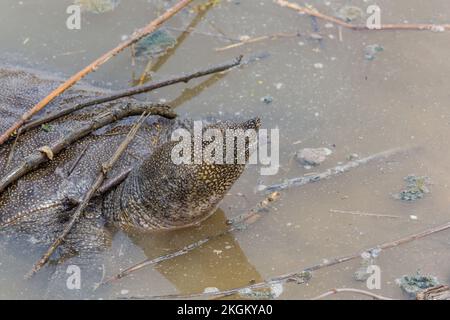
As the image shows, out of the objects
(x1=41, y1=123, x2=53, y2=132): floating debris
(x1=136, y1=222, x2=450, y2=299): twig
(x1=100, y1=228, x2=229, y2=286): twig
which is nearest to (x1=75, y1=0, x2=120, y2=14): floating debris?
(x1=41, y1=123, x2=53, y2=132): floating debris

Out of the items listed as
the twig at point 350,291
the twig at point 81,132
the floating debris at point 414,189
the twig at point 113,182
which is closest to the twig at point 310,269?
the twig at point 350,291

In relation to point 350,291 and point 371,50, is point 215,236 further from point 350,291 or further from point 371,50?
point 371,50

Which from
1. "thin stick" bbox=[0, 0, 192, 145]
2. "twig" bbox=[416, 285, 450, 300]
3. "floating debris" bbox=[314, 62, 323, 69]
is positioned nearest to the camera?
"twig" bbox=[416, 285, 450, 300]

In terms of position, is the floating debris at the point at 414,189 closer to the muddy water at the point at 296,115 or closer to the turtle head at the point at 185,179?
the muddy water at the point at 296,115

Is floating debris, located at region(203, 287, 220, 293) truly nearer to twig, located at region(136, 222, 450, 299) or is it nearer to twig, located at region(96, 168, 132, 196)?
twig, located at region(136, 222, 450, 299)

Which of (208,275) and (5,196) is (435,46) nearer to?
(208,275)

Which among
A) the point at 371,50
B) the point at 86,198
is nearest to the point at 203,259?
the point at 86,198
